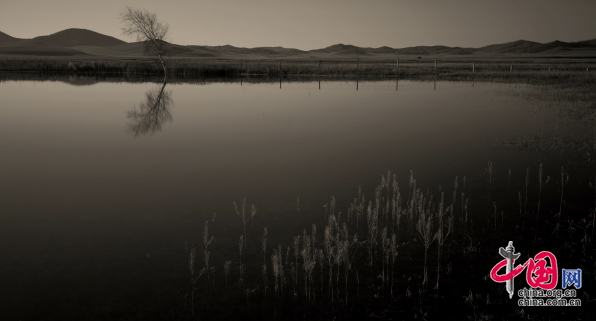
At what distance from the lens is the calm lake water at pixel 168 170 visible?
5.35 metres

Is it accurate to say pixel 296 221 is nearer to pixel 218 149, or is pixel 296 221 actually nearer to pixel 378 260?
pixel 378 260

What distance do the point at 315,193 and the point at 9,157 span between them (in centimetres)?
790

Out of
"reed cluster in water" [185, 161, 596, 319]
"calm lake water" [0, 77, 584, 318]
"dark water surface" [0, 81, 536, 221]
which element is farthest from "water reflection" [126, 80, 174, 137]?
"reed cluster in water" [185, 161, 596, 319]

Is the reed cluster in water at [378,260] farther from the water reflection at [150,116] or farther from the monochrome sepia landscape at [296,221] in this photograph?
the water reflection at [150,116]

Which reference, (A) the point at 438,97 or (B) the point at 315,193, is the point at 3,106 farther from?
(A) the point at 438,97

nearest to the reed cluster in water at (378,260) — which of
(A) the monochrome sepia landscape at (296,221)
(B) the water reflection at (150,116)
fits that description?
(A) the monochrome sepia landscape at (296,221)

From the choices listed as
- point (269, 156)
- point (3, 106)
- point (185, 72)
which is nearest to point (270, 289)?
point (269, 156)

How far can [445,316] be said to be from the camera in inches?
180

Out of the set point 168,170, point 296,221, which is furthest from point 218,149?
point 296,221

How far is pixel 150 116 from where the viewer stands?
17859mm

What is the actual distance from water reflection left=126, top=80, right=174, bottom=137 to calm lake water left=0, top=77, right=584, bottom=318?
82 mm

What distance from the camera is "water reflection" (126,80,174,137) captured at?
49.6 ft

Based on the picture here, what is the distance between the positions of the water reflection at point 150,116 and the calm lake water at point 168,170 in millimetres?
82

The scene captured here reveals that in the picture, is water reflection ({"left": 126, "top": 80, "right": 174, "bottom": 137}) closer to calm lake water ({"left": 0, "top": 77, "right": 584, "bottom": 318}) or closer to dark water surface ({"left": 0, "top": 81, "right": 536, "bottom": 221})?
calm lake water ({"left": 0, "top": 77, "right": 584, "bottom": 318})
